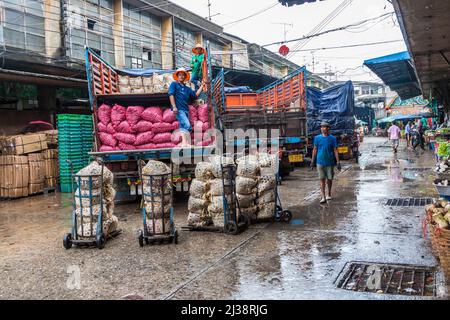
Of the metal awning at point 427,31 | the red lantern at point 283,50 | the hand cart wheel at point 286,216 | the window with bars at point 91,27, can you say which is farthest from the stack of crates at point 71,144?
the red lantern at point 283,50

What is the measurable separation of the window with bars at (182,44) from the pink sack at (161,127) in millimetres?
15902

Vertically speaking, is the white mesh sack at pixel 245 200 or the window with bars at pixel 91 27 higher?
the window with bars at pixel 91 27

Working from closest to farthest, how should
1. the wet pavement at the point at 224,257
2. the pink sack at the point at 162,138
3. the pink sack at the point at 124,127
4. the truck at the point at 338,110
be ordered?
the wet pavement at the point at 224,257 < the pink sack at the point at 124,127 < the pink sack at the point at 162,138 < the truck at the point at 338,110

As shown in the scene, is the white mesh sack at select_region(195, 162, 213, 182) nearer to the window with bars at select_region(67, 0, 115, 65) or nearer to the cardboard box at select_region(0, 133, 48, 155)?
the cardboard box at select_region(0, 133, 48, 155)

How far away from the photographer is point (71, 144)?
11.6 metres

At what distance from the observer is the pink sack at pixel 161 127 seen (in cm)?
845

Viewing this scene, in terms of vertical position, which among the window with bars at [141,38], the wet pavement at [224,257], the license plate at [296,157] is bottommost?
the wet pavement at [224,257]

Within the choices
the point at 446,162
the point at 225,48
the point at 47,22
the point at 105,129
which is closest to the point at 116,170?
the point at 105,129

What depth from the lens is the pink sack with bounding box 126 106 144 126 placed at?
8359 millimetres

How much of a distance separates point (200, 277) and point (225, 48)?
27780 mm

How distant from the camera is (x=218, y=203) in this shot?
621cm

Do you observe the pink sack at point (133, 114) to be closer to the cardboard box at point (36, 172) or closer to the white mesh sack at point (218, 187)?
the white mesh sack at point (218, 187)

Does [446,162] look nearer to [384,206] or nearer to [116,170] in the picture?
[384,206]

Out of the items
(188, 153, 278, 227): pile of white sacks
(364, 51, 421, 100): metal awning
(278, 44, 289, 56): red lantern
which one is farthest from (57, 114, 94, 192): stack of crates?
(278, 44, 289, 56): red lantern
